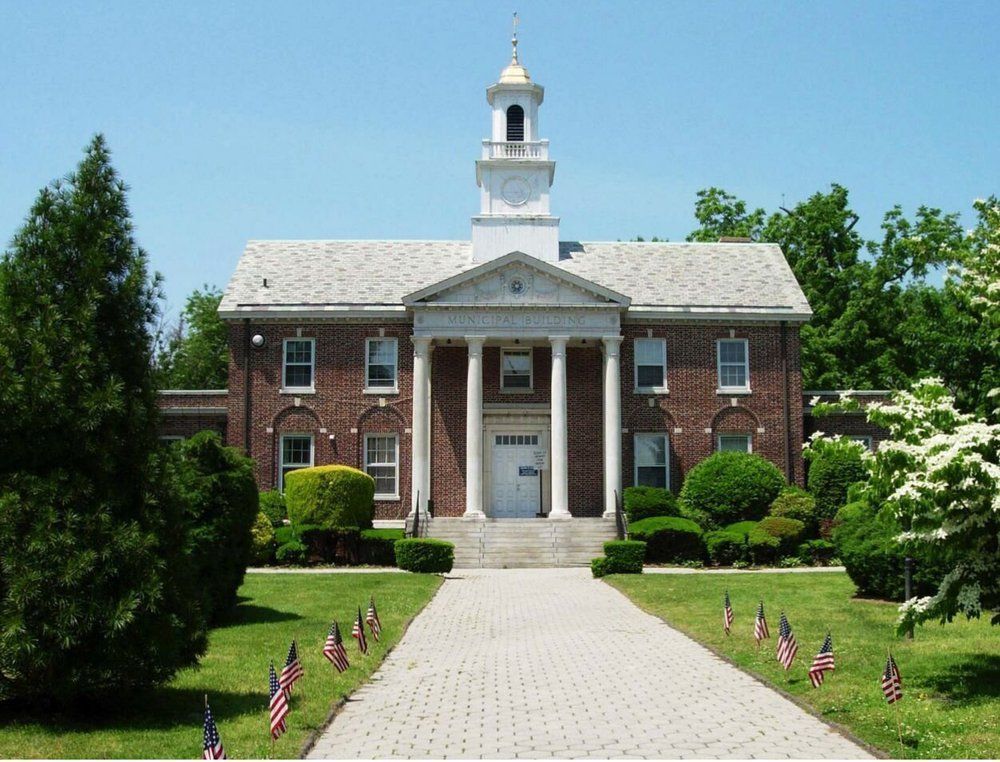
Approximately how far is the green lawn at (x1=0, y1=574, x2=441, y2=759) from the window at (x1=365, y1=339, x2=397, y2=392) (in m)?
17.2

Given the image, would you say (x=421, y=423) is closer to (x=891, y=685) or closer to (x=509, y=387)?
(x=509, y=387)

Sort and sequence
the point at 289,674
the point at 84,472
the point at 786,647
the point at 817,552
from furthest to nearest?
the point at 817,552 → the point at 786,647 → the point at 289,674 → the point at 84,472

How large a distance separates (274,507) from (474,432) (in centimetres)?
670

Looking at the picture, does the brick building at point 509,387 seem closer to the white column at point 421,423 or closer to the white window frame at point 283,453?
the white window frame at point 283,453

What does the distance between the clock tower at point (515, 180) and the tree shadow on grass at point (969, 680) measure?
2796 centimetres

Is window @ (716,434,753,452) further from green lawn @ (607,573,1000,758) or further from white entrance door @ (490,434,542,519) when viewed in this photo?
green lawn @ (607,573,1000,758)

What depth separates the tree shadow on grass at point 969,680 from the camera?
11.8m

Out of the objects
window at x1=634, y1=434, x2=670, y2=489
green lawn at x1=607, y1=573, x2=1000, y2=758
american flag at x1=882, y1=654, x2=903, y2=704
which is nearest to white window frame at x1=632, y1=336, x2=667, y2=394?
window at x1=634, y1=434, x2=670, y2=489

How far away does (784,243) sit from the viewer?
174ft

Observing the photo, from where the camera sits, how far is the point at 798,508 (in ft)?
110

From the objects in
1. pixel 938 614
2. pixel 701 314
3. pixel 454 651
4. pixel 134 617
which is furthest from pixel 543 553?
pixel 134 617

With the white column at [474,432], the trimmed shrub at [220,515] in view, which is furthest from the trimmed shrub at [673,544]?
the trimmed shrub at [220,515]

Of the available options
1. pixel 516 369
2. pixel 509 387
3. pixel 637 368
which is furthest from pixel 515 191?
pixel 637 368

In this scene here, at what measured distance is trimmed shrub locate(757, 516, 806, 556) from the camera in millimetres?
31500
